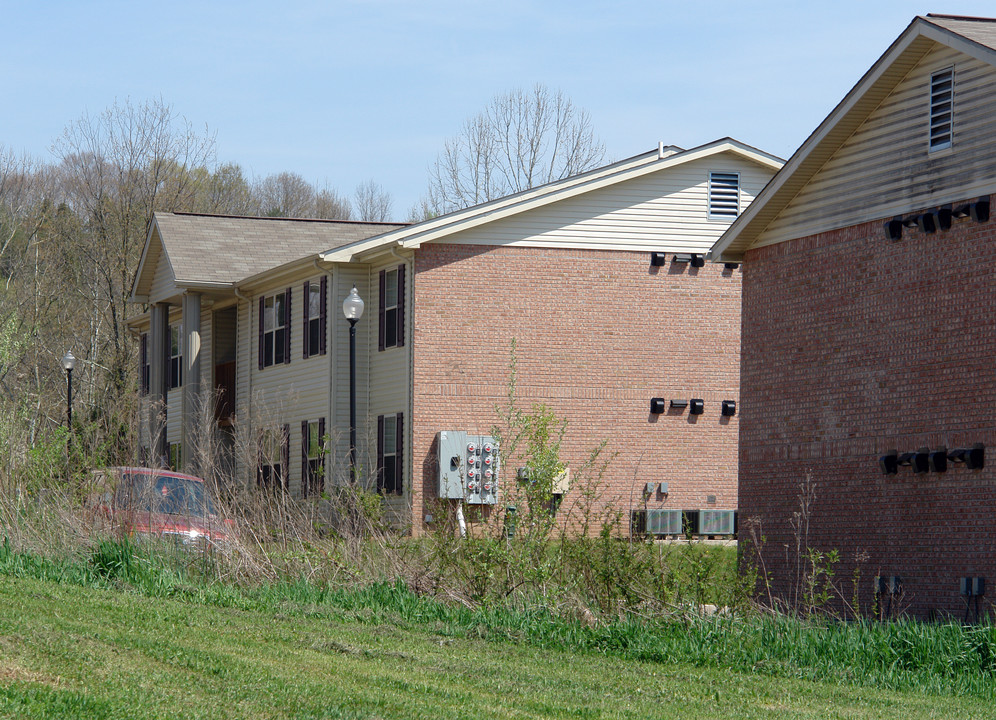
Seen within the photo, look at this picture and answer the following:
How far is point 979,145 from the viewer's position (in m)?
16.2

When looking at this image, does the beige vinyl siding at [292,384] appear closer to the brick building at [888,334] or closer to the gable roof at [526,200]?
the gable roof at [526,200]

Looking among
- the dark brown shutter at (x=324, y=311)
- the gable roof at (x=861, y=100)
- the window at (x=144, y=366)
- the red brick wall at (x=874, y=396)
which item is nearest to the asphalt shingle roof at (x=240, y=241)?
the dark brown shutter at (x=324, y=311)

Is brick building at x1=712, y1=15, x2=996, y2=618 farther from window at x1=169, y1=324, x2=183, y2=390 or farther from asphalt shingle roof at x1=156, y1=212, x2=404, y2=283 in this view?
window at x1=169, y1=324, x2=183, y2=390

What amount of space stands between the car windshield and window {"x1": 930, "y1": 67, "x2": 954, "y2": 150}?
406 inches

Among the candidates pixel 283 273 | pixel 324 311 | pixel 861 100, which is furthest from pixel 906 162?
pixel 283 273

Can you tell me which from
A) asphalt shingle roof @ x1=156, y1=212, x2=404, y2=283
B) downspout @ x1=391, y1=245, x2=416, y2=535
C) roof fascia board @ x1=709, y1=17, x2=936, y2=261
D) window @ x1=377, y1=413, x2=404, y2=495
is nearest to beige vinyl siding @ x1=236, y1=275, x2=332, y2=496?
asphalt shingle roof @ x1=156, y1=212, x2=404, y2=283

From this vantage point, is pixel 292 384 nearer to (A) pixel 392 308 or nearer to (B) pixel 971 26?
(A) pixel 392 308

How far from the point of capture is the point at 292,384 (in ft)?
96.4

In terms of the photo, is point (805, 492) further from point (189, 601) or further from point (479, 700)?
point (479, 700)

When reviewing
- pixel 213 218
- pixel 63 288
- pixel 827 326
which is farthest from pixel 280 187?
pixel 827 326

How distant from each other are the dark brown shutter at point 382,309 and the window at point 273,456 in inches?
115

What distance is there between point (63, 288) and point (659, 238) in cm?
2744

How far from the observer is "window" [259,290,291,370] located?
103ft

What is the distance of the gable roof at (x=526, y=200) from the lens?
26.7m
